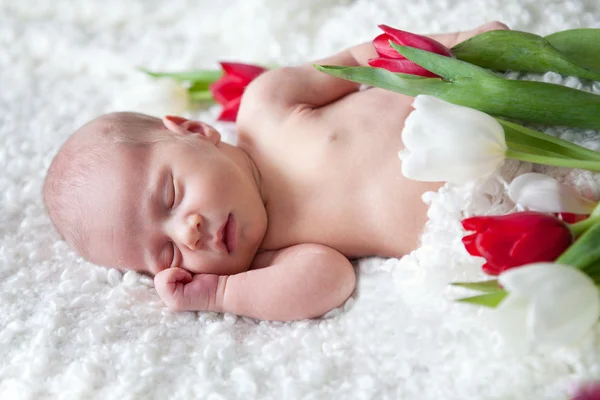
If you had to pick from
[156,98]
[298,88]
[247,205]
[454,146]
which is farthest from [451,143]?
[156,98]

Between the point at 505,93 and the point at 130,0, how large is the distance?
1.34m

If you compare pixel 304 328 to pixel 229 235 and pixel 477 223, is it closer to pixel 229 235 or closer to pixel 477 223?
pixel 229 235

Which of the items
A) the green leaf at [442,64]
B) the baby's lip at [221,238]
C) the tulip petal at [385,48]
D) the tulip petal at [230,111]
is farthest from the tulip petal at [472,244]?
the tulip petal at [230,111]

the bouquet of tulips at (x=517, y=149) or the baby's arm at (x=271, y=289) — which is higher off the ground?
the bouquet of tulips at (x=517, y=149)

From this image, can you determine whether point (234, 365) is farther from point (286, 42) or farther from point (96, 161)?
point (286, 42)

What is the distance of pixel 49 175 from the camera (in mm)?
1328

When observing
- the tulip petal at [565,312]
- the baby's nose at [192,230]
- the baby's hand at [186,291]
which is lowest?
the baby's hand at [186,291]

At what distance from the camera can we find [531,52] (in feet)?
3.45

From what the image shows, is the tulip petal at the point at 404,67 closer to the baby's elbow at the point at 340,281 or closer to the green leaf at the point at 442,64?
the green leaf at the point at 442,64

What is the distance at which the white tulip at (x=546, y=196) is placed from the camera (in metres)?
0.88

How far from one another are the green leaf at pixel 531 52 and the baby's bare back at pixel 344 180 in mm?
171

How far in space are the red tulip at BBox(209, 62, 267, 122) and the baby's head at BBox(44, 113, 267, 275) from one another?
11.2 inches

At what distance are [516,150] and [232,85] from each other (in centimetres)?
77

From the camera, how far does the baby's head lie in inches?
46.7
